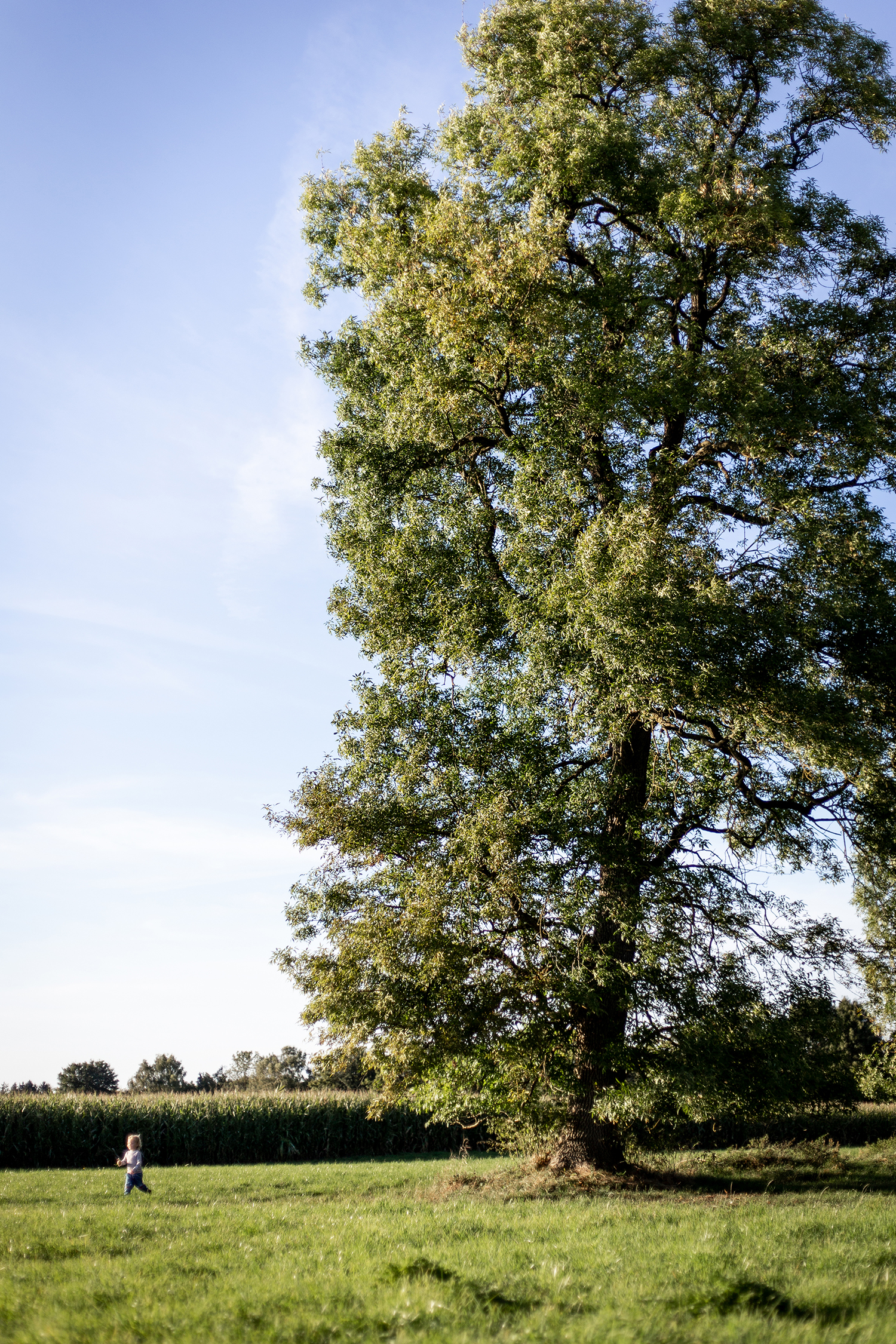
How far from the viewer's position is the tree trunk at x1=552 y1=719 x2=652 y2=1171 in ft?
50.7

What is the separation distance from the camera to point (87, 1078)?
279ft

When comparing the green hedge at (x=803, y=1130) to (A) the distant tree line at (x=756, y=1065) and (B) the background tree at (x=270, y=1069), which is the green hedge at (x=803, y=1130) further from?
(B) the background tree at (x=270, y=1069)

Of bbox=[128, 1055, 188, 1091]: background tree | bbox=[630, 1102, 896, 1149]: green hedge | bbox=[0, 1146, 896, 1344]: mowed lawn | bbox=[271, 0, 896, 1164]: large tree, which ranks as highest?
bbox=[271, 0, 896, 1164]: large tree

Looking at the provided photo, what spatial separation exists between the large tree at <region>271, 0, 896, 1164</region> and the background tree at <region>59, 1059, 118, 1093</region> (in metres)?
80.0

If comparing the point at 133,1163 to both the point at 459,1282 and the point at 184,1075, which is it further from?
the point at 184,1075

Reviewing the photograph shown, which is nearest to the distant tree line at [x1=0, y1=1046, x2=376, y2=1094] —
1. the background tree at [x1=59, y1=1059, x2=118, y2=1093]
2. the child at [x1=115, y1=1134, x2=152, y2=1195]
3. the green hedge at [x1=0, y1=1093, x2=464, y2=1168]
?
the background tree at [x1=59, y1=1059, x2=118, y2=1093]

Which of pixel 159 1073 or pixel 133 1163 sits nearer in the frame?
pixel 133 1163


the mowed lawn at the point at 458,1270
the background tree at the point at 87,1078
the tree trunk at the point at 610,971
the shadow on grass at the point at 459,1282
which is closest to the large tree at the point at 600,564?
the tree trunk at the point at 610,971

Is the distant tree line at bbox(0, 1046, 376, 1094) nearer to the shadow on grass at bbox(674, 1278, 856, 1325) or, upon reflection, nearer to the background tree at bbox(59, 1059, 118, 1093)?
the background tree at bbox(59, 1059, 118, 1093)

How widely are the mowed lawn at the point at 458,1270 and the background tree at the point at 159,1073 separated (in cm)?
8439

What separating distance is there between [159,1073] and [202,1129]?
6776 cm

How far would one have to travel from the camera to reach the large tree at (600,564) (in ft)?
49.2

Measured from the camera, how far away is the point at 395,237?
1778 cm

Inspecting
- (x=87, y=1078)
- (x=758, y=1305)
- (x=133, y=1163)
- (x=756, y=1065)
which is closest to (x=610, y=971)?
(x=756, y=1065)
